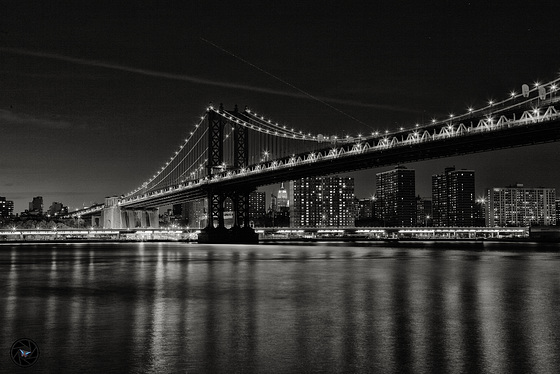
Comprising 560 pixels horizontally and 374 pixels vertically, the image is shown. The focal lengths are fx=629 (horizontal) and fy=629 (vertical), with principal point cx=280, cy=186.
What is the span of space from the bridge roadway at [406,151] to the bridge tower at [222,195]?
163 cm

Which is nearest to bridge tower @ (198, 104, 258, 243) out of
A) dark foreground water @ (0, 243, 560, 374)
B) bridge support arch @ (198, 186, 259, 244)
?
bridge support arch @ (198, 186, 259, 244)

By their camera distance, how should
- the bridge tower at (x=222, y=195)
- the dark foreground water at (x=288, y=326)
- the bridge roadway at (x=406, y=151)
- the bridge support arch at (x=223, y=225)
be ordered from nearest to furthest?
the dark foreground water at (x=288, y=326)
the bridge roadway at (x=406, y=151)
the bridge support arch at (x=223, y=225)
the bridge tower at (x=222, y=195)

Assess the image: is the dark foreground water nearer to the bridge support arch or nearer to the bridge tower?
the bridge support arch

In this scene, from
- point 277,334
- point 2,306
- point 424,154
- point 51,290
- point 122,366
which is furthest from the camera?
point 424,154

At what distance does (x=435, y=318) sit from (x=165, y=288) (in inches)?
418

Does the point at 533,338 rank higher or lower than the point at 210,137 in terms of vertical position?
lower

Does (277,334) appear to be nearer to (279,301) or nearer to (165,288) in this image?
(279,301)

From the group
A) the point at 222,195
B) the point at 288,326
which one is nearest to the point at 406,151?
the point at 222,195

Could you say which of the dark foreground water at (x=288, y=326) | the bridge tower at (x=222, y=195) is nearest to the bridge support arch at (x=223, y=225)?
the bridge tower at (x=222, y=195)

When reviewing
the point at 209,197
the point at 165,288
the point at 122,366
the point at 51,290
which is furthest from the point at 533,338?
the point at 209,197

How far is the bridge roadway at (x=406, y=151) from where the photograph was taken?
5626 centimetres

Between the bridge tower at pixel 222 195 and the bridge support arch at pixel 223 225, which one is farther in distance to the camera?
the bridge tower at pixel 222 195

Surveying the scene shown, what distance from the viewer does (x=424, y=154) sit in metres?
69.7

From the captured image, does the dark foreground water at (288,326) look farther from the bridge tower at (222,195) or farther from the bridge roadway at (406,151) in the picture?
the bridge tower at (222,195)
